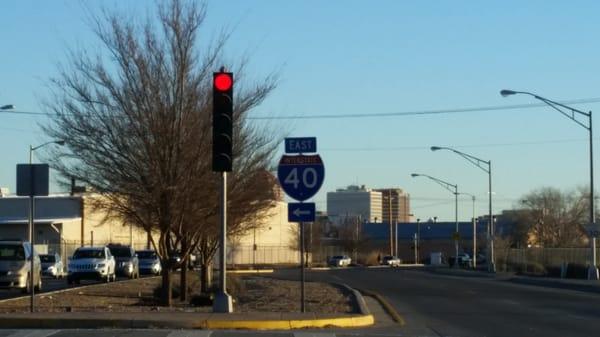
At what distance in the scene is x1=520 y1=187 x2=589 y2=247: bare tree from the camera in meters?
121

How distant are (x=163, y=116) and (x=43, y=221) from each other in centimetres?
5460

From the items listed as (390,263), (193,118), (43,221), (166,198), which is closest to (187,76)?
(193,118)

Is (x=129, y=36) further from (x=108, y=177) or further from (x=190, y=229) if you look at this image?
(x=190, y=229)

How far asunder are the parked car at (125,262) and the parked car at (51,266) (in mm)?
5411

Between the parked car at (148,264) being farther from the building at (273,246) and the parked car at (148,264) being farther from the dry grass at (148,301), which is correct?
the building at (273,246)

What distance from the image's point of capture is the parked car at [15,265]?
32062 millimetres

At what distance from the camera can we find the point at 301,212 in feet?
66.0

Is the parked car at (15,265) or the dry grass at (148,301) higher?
the parked car at (15,265)

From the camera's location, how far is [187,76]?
25406mm

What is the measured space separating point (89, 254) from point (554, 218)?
90.4m

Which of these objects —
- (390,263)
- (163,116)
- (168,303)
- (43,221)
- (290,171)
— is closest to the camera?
(290,171)

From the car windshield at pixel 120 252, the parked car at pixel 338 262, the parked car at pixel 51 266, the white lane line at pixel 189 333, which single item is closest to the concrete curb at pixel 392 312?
the white lane line at pixel 189 333

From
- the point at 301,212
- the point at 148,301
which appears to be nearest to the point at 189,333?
the point at 301,212

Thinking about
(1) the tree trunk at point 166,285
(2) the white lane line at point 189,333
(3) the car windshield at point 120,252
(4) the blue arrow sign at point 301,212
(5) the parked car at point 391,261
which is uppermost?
(4) the blue arrow sign at point 301,212
